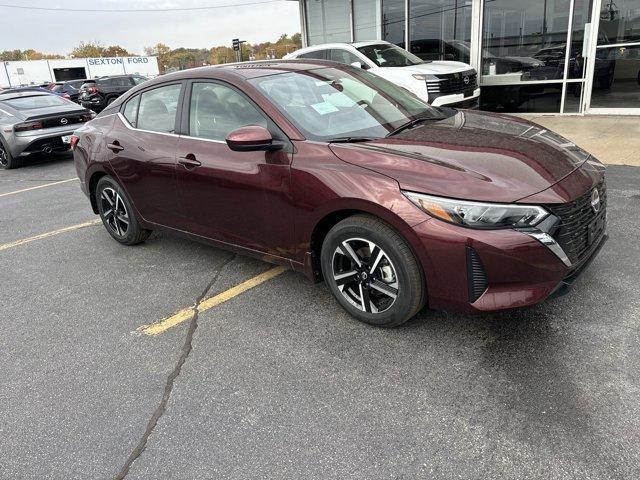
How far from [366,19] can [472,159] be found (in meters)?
12.3

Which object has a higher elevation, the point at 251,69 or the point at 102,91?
the point at 251,69

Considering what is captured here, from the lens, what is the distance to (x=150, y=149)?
14.5 feet

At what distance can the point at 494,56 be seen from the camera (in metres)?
11.8

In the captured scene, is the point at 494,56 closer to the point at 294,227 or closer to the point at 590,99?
the point at 590,99

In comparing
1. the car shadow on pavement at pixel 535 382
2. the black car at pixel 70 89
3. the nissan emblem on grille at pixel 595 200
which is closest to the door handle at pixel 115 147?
the car shadow on pavement at pixel 535 382

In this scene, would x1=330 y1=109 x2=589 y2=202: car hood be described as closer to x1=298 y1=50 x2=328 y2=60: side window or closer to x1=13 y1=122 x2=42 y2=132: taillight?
x1=298 y1=50 x2=328 y2=60: side window

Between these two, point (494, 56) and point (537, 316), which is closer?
point (537, 316)

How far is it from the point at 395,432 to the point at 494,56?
11223 mm

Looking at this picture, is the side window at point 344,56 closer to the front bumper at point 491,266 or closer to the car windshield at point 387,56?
the car windshield at point 387,56

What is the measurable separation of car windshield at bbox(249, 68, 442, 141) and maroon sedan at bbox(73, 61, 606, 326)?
0.5 inches

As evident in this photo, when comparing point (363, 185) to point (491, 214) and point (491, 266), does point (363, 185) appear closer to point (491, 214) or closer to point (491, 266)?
point (491, 214)

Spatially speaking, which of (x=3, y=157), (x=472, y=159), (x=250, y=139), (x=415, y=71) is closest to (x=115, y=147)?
(x=250, y=139)

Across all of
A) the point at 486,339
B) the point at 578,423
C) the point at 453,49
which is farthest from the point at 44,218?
the point at 453,49

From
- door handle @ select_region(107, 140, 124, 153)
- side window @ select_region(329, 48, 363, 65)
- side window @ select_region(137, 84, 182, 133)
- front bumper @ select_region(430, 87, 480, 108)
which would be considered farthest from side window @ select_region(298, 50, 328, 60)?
door handle @ select_region(107, 140, 124, 153)
